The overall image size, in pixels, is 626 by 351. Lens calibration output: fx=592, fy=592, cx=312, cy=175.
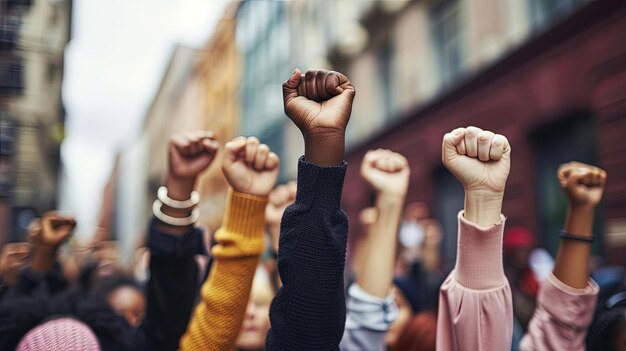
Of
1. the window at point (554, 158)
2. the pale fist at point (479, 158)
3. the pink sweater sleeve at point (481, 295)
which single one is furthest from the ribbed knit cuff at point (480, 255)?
the window at point (554, 158)

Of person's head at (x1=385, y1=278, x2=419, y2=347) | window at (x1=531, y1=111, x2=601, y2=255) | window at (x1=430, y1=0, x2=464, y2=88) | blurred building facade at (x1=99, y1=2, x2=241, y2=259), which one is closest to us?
person's head at (x1=385, y1=278, x2=419, y2=347)

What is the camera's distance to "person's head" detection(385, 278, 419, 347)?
302cm

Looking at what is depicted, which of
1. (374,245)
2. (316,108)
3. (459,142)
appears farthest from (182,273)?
(459,142)

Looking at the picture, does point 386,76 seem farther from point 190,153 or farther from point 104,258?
point 190,153

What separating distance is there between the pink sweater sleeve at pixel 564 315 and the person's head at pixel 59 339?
57.0 inches

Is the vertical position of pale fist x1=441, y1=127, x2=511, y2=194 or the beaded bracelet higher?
pale fist x1=441, y1=127, x2=511, y2=194

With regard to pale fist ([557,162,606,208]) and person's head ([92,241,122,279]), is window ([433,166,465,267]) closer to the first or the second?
person's head ([92,241,122,279])

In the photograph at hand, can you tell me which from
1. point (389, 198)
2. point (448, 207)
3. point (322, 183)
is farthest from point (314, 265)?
point (448, 207)

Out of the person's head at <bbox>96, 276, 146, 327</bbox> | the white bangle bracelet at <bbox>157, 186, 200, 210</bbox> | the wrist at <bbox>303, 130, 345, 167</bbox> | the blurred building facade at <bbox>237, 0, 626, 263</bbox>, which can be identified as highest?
the blurred building facade at <bbox>237, 0, 626, 263</bbox>

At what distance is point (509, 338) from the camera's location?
1.55m

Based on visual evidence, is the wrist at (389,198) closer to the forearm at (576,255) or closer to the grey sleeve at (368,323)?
the grey sleeve at (368,323)

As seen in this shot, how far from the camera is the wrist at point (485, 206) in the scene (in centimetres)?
152

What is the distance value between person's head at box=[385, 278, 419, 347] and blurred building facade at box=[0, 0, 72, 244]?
169 cm

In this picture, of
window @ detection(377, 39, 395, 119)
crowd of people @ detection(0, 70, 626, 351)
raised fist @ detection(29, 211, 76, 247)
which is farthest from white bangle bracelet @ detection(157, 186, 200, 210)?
window @ detection(377, 39, 395, 119)
